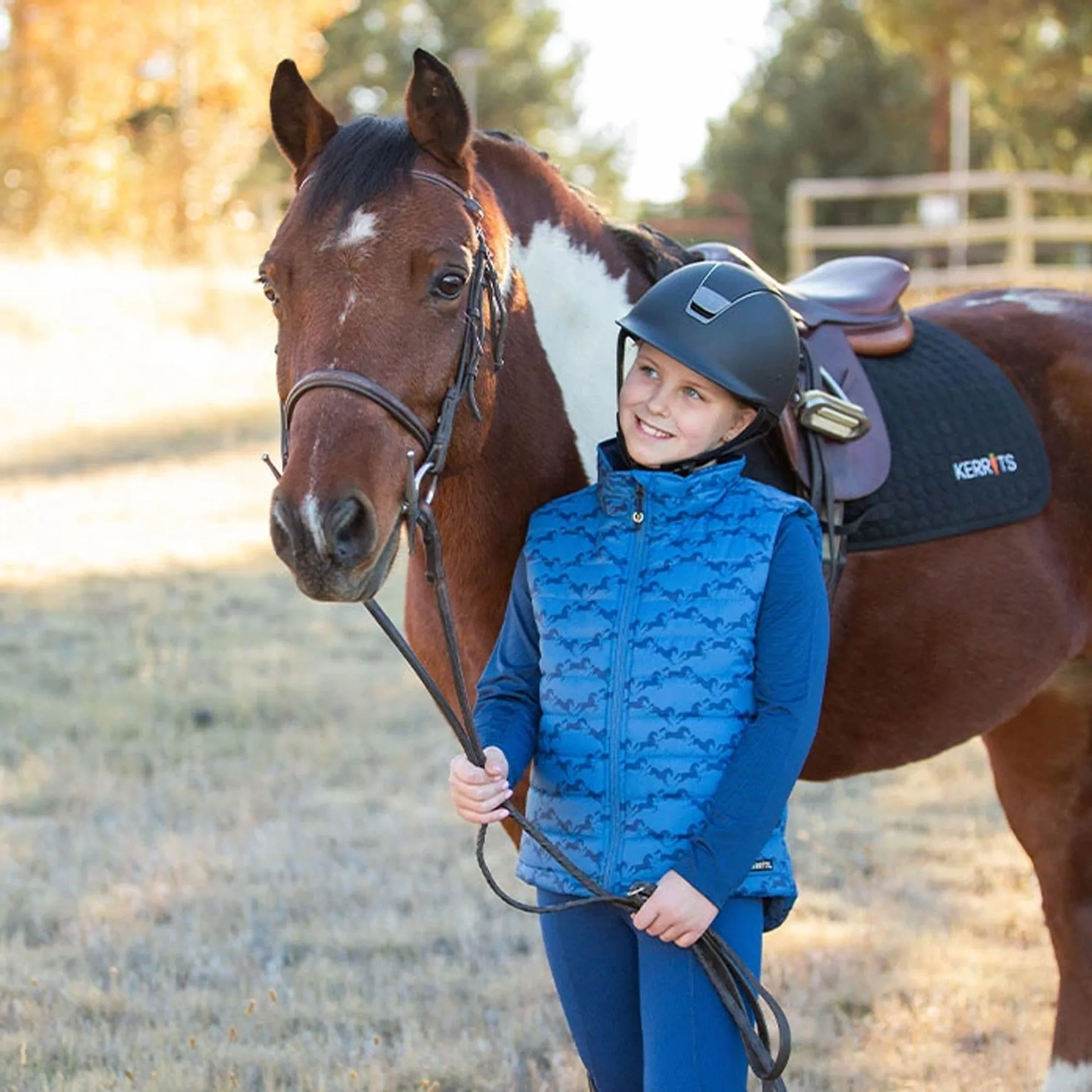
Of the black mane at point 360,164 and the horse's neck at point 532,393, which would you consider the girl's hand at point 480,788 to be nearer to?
the horse's neck at point 532,393

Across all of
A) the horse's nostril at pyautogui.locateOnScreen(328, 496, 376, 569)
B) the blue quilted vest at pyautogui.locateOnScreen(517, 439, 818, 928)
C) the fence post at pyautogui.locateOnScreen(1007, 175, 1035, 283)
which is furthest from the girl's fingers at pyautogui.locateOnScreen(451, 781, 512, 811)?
the fence post at pyautogui.locateOnScreen(1007, 175, 1035, 283)

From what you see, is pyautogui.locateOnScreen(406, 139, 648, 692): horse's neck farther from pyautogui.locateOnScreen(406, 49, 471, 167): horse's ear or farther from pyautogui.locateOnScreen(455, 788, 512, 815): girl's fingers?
pyautogui.locateOnScreen(455, 788, 512, 815): girl's fingers

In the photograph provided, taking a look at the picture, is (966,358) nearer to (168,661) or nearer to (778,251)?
(168,661)

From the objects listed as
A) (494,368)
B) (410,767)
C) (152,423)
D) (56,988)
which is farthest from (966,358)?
(152,423)

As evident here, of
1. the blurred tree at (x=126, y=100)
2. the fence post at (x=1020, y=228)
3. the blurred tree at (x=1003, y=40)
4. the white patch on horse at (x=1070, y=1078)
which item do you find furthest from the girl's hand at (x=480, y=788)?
the blurred tree at (x=126, y=100)

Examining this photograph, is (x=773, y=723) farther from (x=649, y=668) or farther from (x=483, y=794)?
(x=483, y=794)

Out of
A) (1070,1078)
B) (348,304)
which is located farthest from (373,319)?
(1070,1078)

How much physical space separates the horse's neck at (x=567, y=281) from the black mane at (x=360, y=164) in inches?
12.0

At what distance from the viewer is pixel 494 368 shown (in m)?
2.20

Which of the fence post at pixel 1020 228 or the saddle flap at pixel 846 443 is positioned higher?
the saddle flap at pixel 846 443

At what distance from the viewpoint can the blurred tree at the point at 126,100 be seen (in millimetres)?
17625

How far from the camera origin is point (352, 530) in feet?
6.12

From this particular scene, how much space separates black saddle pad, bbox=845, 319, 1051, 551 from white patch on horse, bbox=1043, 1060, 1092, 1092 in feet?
4.22

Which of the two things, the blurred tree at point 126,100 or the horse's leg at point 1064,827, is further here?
the blurred tree at point 126,100
